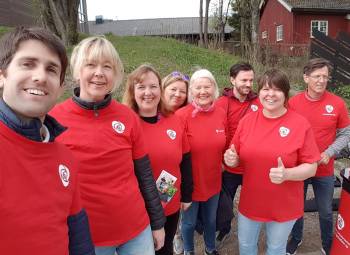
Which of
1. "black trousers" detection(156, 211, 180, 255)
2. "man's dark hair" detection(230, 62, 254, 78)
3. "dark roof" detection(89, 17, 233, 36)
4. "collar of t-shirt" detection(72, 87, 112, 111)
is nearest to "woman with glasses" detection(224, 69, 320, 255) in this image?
"black trousers" detection(156, 211, 180, 255)

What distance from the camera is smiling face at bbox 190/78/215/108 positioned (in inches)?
128

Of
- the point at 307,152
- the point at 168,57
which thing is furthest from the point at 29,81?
the point at 168,57

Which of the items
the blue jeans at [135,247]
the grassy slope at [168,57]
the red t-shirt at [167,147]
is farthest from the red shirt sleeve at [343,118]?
the grassy slope at [168,57]

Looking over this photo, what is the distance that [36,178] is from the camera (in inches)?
55.7

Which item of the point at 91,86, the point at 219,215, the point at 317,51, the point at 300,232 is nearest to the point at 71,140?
the point at 91,86

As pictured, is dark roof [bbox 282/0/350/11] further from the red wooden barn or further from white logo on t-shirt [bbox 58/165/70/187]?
white logo on t-shirt [bbox 58/165/70/187]

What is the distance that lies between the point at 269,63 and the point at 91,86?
13.7m

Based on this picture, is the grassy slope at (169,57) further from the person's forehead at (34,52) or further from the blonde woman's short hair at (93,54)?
the person's forehead at (34,52)

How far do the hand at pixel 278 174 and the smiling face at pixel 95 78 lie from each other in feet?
4.29

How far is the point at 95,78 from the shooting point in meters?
2.11

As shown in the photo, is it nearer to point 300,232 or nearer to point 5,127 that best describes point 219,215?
point 300,232

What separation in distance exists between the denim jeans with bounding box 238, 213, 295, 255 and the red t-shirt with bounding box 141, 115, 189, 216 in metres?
0.57

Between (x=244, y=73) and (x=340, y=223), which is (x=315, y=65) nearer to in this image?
(x=244, y=73)

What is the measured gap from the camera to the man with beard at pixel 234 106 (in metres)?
3.64
